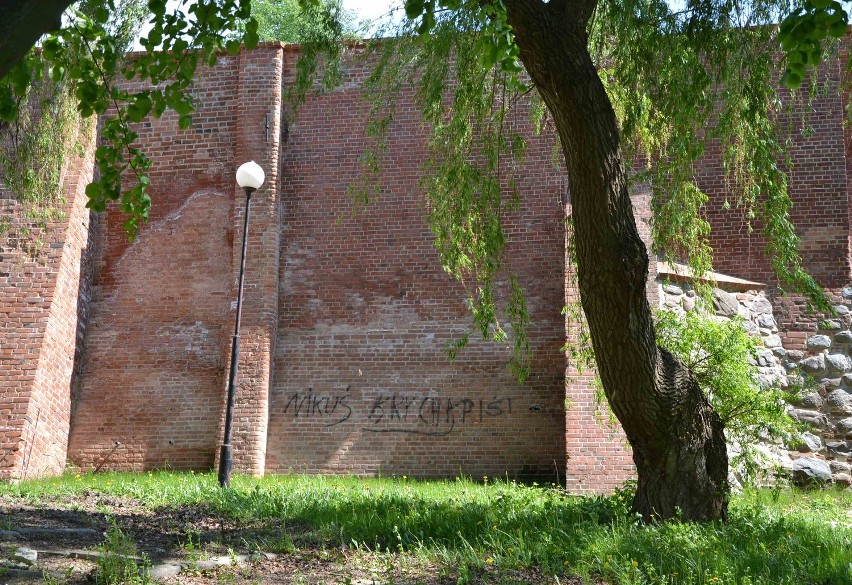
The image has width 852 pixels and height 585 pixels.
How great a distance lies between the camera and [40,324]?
12.6 metres

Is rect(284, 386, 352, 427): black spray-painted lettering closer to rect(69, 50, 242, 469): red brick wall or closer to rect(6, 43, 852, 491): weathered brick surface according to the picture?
rect(6, 43, 852, 491): weathered brick surface

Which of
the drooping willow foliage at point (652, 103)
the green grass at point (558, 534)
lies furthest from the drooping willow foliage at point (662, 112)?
the green grass at point (558, 534)

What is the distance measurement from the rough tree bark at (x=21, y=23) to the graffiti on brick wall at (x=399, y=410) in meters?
10.5

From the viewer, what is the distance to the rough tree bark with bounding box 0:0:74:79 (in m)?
2.73

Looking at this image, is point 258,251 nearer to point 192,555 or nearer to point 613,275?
point 613,275

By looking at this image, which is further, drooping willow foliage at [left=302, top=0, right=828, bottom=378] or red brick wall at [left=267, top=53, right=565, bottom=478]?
red brick wall at [left=267, top=53, right=565, bottom=478]

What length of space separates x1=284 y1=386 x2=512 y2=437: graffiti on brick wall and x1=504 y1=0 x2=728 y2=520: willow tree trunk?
5.81 m

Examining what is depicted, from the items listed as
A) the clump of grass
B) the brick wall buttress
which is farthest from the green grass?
the brick wall buttress

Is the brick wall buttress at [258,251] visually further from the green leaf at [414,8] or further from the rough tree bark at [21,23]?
the rough tree bark at [21,23]

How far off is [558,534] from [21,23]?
5.02 m

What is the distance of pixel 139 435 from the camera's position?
43.8ft

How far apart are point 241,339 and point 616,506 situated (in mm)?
7030

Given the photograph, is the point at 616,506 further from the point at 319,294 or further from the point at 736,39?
the point at 319,294

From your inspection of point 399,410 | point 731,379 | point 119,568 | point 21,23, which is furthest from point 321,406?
point 21,23
